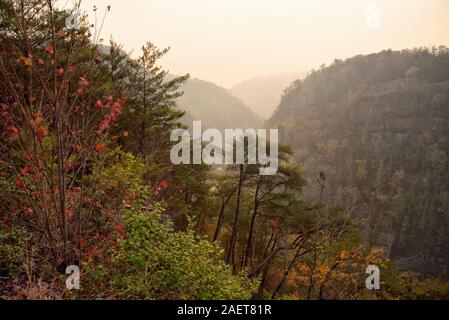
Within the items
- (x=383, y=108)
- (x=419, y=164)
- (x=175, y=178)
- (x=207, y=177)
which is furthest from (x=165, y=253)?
(x=383, y=108)

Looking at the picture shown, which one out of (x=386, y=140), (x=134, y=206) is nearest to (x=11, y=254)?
(x=134, y=206)

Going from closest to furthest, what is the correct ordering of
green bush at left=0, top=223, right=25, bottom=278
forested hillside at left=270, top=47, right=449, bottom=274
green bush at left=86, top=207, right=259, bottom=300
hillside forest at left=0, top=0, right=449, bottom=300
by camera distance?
hillside forest at left=0, top=0, right=449, bottom=300 < green bush at left=0, top=223, right=25, bottom=278 < green bush at left=86, top=207, right=259, bottom=300 < forested hillside at left=270, top=47, right=449, bottom=274

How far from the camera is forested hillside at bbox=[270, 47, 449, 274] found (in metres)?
77.2

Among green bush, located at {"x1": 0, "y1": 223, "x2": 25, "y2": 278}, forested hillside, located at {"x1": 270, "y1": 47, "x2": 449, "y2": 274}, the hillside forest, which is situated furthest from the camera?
forested hillside, located at {"x1": 270, "y1": 47, "x2": 449, "y2": 274}

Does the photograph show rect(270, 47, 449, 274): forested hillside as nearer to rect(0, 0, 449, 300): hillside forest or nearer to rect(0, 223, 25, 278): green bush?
rect(0, 0, 449, 300): hillside forest

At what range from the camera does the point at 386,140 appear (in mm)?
104062

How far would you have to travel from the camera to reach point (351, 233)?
56.3 ft

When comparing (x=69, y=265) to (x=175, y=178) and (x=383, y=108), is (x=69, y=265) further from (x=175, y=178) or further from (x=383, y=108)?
(x=383, y=108)

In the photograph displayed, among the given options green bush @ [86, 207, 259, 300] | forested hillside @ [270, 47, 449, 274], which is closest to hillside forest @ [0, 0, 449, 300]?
green bush @ [86, 207, 259, 300]

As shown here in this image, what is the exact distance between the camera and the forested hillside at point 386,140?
7725 centimetres

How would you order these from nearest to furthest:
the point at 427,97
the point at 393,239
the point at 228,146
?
the point at 228,146
the point at 393,239
the point at 427,97

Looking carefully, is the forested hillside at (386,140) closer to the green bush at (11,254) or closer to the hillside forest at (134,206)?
the hillside forest at (134,206)

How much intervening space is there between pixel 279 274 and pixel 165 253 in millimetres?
27118

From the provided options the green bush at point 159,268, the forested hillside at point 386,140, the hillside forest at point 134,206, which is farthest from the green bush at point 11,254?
the forested hillside at point 386,140
